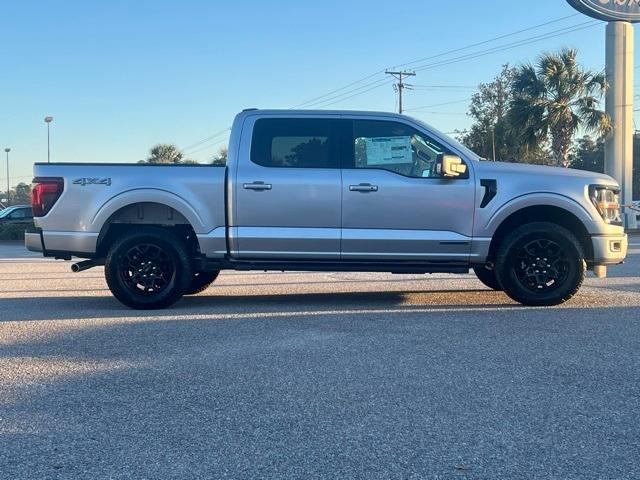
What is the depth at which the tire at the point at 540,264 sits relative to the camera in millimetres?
7266

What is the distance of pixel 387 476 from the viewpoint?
3.14 m

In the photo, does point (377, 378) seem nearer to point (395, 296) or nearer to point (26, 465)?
point (26, 465)

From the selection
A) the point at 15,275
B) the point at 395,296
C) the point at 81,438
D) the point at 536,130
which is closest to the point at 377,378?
the point at 81,438

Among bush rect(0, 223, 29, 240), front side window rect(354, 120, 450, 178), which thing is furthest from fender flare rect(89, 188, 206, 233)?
bush rect(0, 223, 29, 240)

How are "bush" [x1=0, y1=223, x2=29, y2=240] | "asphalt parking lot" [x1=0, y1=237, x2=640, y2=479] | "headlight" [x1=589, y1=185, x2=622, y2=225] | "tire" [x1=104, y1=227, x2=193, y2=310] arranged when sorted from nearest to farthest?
"asphalt parking lot" [x1=0, y1=237, x2=640, y2=479]
"headlight" [x1=589, y1=185, x2=622, y2=225]
"tire" [x1=104, y1=227, x2=193, y2=310]
"bush" [x1=0, y1=223, x2=29, y2=240]

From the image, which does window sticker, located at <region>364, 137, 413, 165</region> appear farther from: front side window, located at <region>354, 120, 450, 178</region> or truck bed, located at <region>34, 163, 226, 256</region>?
truck bed, located at <region>34, 163, 226, 256</region>

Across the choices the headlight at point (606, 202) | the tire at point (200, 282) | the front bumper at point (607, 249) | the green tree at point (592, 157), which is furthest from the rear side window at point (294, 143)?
the green tree at point (592, 157)

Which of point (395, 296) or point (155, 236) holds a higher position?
point (155, 236)

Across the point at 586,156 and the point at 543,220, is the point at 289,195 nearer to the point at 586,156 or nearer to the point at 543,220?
the point at 543,220

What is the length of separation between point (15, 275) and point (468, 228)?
9.16 metres

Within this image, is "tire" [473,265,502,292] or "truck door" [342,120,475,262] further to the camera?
"tire" [473,265,502,292]

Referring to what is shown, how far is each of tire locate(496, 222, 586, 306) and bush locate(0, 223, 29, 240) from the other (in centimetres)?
2363

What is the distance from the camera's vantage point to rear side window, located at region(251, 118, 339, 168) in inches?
294

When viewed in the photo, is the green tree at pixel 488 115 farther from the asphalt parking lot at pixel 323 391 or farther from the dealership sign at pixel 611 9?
the asphalt parking lot at pixel 323 391
